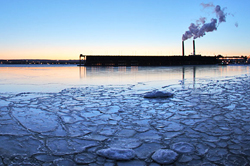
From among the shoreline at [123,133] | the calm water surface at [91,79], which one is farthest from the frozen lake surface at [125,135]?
the calm water surface at [91,79]

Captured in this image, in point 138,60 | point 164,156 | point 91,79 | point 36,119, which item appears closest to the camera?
point 164,156

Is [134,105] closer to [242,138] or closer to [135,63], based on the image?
[242,138]

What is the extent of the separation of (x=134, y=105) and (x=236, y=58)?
6432 inches

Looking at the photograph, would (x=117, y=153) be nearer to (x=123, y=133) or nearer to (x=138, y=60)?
(x=123, y=133)

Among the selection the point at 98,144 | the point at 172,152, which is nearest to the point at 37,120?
the point at 98,144

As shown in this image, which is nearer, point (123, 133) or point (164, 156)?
point (164, 156)

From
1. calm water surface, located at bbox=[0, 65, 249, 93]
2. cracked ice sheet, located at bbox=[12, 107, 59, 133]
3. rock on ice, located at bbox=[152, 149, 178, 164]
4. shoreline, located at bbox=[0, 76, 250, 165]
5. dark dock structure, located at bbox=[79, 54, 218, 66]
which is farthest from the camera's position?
dark dock structure, located at bbox=[79, 54, 218, 66]

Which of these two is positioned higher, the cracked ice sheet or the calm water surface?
the calm water surface

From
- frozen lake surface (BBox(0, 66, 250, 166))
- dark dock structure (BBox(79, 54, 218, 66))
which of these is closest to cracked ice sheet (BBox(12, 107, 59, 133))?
frozen lake surface (BBox(0, 66, 250, 166))

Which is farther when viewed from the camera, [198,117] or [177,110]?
[177,110]

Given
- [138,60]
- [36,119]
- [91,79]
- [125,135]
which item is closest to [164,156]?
[125,135]

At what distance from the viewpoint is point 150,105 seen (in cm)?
573

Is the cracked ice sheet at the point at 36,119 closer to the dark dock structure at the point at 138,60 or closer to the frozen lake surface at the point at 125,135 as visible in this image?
the frozen lake surface at the point at 125,135

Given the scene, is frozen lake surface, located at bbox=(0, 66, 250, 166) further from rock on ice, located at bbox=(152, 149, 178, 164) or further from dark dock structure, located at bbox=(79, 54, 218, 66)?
dark dock structure, located at bbox=(79, 54, 218, 66)
